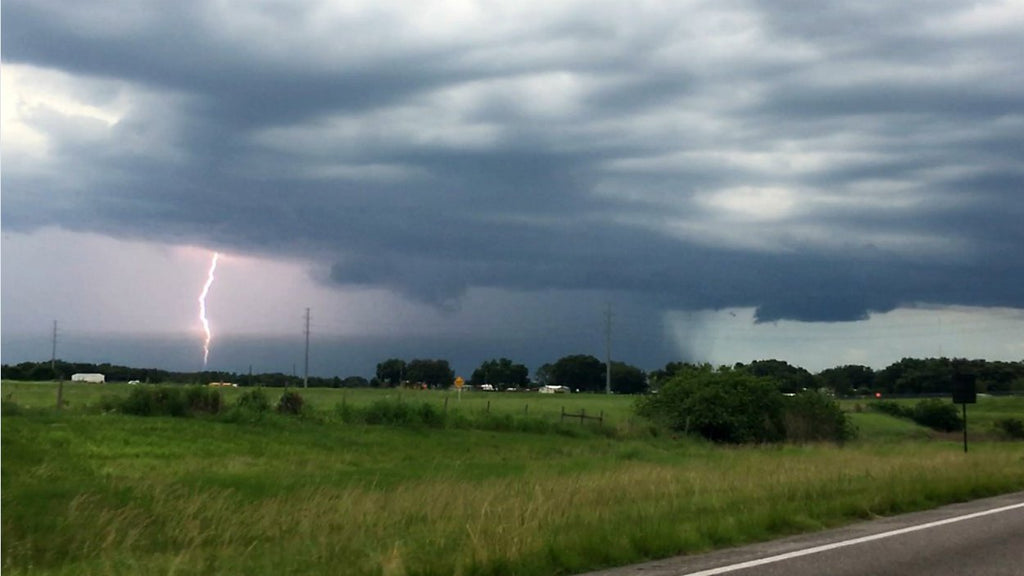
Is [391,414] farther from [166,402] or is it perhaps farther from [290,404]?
[166,402]

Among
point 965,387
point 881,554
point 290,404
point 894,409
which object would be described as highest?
point 965,387

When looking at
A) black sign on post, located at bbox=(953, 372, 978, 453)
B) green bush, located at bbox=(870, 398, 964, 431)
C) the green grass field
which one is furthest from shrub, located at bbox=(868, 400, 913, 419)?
the green grass field

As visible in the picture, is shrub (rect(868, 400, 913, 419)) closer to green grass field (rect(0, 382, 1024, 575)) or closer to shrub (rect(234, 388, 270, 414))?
shrub (rect(234, 388, 270, 414))

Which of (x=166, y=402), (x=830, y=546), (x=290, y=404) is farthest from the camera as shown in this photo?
(x=290, y=404)

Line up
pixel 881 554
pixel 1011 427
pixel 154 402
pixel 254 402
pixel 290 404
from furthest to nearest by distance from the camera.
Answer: pixel 1011 427
pixel 290 404
pixel 254 402
pixel 154 402
pixel 881 554

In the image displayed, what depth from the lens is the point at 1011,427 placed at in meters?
87.8

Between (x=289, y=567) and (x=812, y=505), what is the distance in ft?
31.9

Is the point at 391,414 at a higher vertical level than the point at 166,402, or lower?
lower

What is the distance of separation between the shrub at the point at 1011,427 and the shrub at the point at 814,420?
1645cm

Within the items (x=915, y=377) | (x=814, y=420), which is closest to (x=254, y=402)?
(x=814, y=420)

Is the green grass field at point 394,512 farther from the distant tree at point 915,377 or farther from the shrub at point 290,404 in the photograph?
the distant tree at point 915,377

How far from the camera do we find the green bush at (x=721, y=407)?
72875mm

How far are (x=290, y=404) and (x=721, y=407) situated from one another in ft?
100

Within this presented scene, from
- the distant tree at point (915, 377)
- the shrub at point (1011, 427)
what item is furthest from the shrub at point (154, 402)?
the distant tree at point (915, 377)
